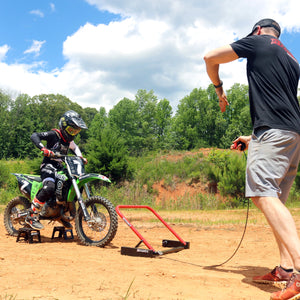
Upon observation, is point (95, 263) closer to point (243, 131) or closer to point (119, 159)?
point (119, 159)

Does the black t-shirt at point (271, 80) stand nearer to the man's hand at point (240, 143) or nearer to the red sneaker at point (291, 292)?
the man's hand at point (240, 143)

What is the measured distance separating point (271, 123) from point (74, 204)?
421cm

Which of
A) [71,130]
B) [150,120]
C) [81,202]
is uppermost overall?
[150,120]

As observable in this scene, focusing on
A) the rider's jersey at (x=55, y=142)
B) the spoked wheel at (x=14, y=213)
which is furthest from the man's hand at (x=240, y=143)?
the spoked wheel at (x=14, y=213)

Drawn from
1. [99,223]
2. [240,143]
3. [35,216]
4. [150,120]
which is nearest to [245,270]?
[240,143]

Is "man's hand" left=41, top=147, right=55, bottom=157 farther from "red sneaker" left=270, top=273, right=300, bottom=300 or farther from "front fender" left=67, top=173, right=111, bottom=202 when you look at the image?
"red sneaker" left=270, top=273, right=300, bottom=300

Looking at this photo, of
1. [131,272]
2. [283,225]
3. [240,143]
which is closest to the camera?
[283,225]

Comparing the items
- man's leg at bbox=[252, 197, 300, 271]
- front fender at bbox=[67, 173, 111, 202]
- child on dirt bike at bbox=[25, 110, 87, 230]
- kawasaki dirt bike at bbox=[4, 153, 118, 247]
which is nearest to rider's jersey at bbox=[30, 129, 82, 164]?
child on dirt bike at bbox=[25, 110, 87, 230]

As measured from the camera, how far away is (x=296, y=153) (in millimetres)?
3072

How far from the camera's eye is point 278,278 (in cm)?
325

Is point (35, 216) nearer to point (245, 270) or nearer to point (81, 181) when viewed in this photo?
point (81, 181)

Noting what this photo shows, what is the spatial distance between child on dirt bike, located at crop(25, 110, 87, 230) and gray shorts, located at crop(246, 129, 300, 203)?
383cm

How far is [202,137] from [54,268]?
181ft

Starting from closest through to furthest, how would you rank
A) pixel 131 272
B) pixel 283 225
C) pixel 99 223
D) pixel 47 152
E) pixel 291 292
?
pixel 291 292
pixel 283 225
pixel 131 272
pixel 99 223
pixel 47 152
